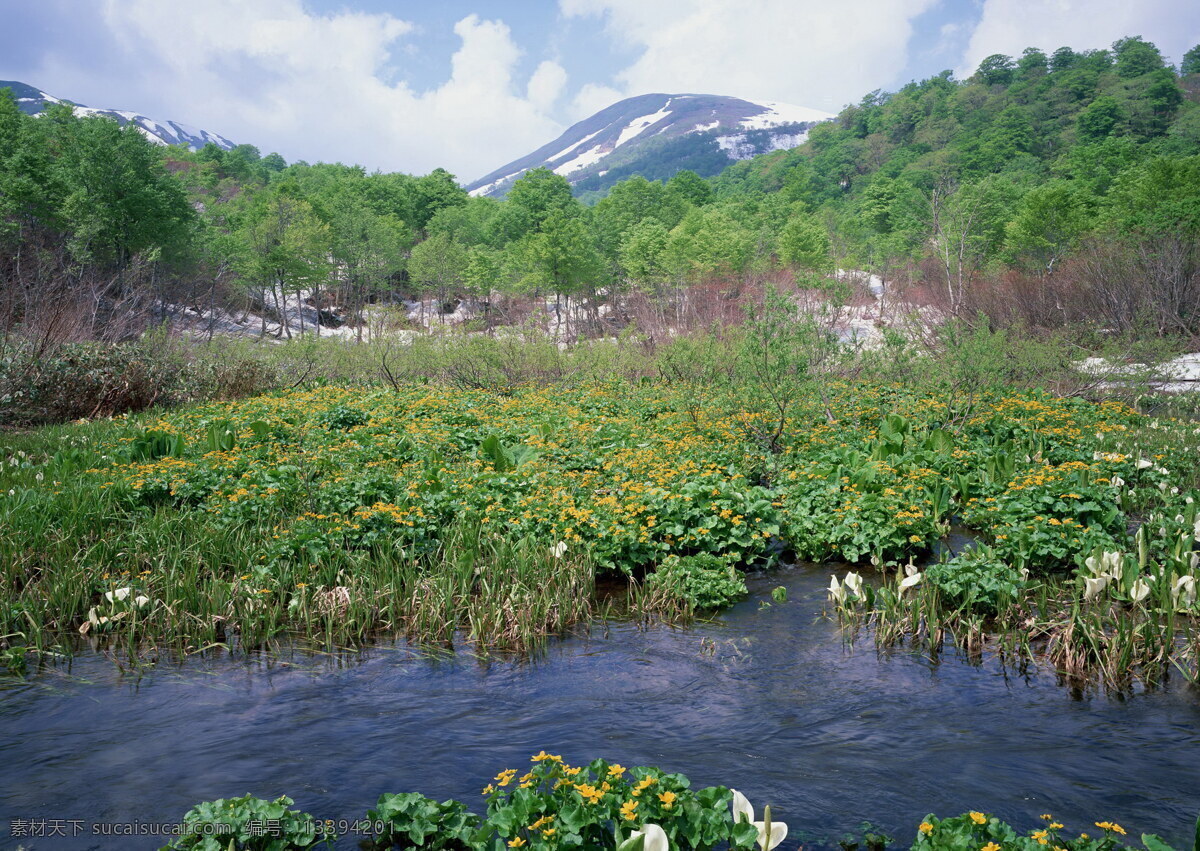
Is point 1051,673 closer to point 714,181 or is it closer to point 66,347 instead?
point 66,347

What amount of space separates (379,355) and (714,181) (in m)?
103

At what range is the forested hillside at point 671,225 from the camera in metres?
21.4

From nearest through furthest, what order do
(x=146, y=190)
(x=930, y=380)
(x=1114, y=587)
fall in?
(x=1114, y=587)
(x=930, y=380)
(x=146, y=190)

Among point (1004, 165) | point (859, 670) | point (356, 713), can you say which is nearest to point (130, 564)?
point (356, 713)

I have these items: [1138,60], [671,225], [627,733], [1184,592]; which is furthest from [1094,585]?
[1138,60]

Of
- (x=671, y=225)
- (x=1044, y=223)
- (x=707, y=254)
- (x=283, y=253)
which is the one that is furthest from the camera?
(x=671, y=225)

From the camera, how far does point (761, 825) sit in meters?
2.87

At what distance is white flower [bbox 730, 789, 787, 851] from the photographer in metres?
2.69

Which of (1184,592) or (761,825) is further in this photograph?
(1184,592)

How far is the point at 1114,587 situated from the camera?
521 cm

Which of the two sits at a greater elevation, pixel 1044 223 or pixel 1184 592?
pixel 1044 223

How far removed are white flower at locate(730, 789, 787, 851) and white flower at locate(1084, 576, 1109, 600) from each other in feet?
11.2

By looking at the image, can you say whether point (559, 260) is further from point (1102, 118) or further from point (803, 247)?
point (1102, 118)

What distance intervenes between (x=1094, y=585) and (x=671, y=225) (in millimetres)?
62984
